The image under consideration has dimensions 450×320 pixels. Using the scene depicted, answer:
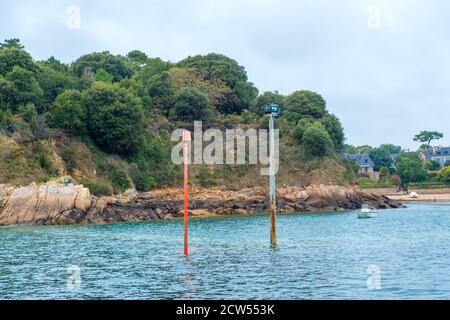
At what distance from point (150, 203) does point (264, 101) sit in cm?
4405

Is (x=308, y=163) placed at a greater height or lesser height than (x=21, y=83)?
lesser

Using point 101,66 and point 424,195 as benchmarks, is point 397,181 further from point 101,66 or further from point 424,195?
point 101,66

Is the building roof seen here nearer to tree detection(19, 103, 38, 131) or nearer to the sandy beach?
the sandy beach

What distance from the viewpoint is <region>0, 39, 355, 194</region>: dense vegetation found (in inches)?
3735

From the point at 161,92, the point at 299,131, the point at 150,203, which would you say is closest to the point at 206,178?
the point at 150,203

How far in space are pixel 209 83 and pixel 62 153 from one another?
4341cm

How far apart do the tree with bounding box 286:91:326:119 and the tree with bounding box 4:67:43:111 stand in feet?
167

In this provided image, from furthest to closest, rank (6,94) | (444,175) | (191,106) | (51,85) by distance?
(444,175) → (191,106) → (51,85) → (6,94)

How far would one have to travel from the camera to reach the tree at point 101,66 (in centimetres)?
13425

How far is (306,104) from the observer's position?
5167 inches

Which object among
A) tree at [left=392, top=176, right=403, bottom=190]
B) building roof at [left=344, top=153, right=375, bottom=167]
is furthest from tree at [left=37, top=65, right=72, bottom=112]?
building roof at [left=344, top=153, right=375, bottom=167]
